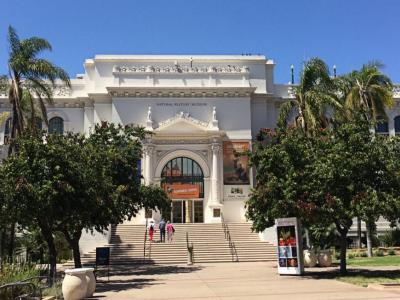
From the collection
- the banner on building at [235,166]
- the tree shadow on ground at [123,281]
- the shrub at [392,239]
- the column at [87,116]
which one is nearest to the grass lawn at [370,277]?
the tree shadow on ground at [123,281]

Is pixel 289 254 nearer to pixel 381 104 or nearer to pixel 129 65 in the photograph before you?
pixel 381 104

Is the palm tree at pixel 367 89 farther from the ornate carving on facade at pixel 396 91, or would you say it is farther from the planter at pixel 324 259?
the ornate carving on facade at pixel 396 91

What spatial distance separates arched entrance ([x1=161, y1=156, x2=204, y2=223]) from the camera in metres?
Answer: 46.3

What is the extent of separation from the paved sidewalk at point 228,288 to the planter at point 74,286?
44.5 inches

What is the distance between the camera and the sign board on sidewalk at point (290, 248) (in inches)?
861

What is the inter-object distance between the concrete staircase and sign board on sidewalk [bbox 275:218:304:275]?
11245mm

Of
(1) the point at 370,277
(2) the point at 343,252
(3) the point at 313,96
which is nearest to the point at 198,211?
(3) the point at 313,96

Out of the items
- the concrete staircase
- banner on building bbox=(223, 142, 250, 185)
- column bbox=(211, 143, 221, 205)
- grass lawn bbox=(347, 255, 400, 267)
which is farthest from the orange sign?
grass lawn bbox=(347, 255, 400, 267)

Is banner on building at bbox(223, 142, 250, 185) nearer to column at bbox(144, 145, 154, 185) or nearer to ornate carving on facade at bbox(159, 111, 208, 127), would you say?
ornate carving on facade at bbox(159, 111, 208, 127)

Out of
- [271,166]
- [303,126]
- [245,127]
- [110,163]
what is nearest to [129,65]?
[245,127]

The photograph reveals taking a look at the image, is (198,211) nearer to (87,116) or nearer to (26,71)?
(87,116)

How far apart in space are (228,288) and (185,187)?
2876cm

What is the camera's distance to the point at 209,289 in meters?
17.6

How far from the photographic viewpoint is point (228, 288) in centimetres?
1786
